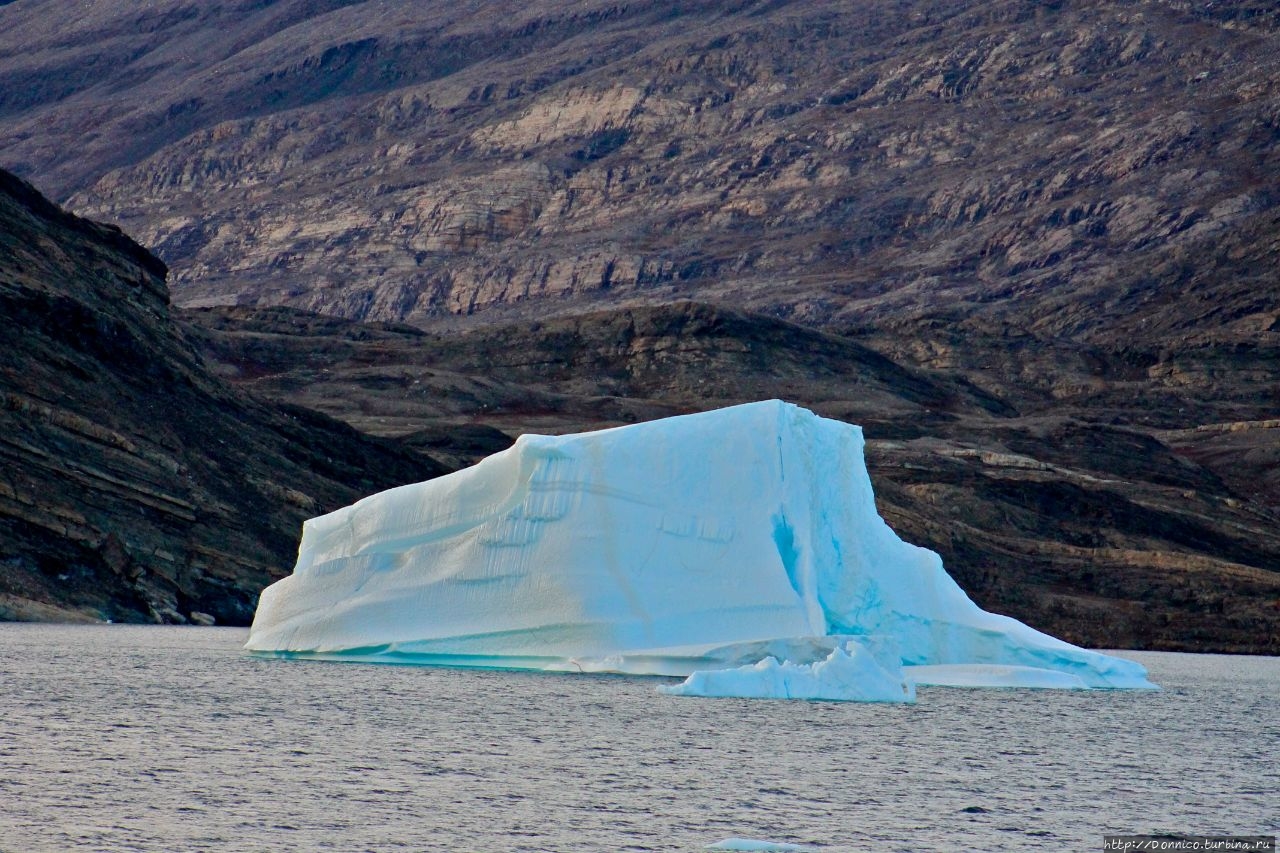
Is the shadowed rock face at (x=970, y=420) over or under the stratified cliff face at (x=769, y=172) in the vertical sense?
under

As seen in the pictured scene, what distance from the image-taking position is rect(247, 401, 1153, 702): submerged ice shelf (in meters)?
24.2

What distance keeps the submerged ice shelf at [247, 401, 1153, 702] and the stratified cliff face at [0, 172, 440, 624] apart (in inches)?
410

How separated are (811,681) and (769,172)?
139151 millimetres

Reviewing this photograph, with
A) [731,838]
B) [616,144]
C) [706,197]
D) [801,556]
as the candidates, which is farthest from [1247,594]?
[616,144]

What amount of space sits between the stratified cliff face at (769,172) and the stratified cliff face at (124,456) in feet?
266

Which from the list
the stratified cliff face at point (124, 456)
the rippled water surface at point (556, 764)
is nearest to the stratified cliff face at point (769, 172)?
the stratified cliff face at point (124, 456)

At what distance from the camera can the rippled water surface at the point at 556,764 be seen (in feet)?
45.9

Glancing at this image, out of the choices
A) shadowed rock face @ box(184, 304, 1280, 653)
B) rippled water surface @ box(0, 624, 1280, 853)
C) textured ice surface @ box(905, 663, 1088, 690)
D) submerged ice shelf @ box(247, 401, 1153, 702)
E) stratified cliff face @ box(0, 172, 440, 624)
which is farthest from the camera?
shadowed rock face @ box(184, 304, 1280, 653)

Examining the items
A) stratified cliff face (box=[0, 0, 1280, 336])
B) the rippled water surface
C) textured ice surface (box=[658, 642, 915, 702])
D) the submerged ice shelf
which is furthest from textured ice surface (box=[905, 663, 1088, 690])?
stratified cliff face (box=[0, 0, 1280, 336])

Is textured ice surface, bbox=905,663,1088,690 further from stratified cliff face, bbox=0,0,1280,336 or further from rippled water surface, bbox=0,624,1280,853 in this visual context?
stratified cliff face, bbox=0,0,1280,336

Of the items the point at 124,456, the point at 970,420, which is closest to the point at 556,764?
the point at 124,456

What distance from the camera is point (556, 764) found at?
17422mm

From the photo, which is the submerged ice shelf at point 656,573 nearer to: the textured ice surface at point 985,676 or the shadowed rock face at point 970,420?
the textured ice surface at point 985,676

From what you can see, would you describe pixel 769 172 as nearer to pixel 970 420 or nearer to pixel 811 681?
pixel 970 420
